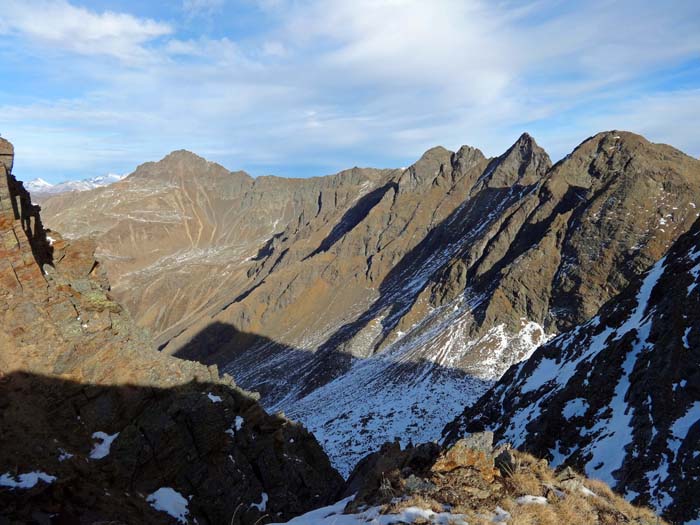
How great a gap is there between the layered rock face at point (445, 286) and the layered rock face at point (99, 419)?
89.7 feet

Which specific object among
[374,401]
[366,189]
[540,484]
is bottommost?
[374,401]

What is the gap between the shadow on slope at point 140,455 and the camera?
1711 cm

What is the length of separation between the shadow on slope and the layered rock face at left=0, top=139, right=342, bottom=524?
0.16ft

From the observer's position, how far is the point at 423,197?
13850 centimetres

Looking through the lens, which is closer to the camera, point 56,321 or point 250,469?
point 56,321

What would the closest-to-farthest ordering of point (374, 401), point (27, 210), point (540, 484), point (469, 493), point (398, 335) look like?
point (469, 493) < point (540, 484) < point (27, 210) < point (374, 401) < point (398, 335)

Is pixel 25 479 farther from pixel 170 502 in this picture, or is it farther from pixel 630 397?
pixel 630 397

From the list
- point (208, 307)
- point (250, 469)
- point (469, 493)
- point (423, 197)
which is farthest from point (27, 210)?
point (208, 307)

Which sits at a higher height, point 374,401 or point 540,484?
point 540,484

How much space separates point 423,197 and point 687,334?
115 meters

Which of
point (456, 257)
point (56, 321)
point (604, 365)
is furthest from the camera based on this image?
point (456, 257)

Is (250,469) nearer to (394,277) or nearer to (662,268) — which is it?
(662,268)

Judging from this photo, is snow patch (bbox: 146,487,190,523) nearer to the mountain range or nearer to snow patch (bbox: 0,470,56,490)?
snow patch (bbox: 0,470,56,490)

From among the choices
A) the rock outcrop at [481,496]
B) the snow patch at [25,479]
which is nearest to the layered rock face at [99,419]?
the snow patch at [25,479]
